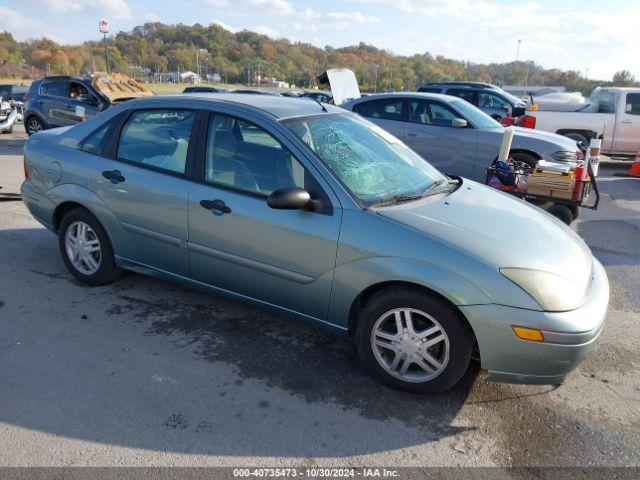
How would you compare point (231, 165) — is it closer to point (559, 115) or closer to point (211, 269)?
point (211, 269)

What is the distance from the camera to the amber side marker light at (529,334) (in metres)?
2.75

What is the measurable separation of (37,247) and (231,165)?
3032 mm

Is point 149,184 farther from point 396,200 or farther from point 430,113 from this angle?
point 430,113

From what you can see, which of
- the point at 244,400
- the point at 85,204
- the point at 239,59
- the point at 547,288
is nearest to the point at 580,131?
the point at 547,288

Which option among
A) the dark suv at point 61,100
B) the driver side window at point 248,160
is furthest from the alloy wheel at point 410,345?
the dark suv at point 61,100

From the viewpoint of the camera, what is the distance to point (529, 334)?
109 inches

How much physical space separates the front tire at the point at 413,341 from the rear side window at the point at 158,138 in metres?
1.80

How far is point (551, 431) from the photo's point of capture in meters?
2.88

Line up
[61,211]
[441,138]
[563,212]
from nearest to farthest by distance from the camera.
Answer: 1. [61,211]
2. [563,212]
3. [441,138]

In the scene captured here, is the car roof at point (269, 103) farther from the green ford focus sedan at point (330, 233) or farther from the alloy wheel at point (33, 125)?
the alloy wheel at point (33, 125)

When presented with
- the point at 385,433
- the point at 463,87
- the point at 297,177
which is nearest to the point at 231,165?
the point at 297,177

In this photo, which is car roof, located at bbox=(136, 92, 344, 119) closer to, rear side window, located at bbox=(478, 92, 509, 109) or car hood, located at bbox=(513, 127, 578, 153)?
car hood, located at bbox=(513, 127, 578, 153)

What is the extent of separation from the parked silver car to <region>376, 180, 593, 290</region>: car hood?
469 centimetres

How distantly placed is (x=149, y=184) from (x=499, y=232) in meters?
2.50
